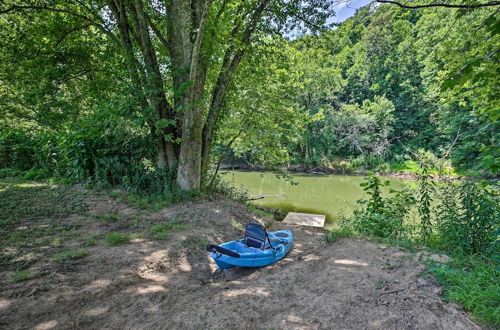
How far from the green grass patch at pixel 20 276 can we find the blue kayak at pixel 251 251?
213cm

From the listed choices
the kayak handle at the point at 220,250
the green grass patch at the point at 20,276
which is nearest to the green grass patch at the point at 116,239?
the green grass patch at the point at 20,276

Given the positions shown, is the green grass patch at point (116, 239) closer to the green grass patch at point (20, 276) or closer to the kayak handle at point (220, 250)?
the green grass patch at point (20, 276)

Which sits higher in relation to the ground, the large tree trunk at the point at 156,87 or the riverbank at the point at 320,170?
the large tree trunk at the point at 156,87

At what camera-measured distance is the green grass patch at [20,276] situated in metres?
2.63

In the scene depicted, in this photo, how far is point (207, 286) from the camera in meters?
3.20

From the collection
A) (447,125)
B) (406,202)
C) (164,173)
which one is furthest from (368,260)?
(447,125)

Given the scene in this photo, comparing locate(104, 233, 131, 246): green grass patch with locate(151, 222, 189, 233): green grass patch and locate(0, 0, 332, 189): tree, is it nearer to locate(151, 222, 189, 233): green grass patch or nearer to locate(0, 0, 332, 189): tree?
locate(151, 222, 189, 233): green grass patch

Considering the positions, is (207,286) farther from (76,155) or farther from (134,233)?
(76,155)

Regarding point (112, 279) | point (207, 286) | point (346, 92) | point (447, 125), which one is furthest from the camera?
point (346, 92)

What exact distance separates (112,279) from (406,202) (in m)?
5.14

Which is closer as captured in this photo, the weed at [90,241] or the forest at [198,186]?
the forest at [198,186]

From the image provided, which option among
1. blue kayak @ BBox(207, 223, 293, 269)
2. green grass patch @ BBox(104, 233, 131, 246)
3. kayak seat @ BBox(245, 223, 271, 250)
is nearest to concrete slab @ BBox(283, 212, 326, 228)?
blue kayak @ BBox(207, 223, 293, 269)

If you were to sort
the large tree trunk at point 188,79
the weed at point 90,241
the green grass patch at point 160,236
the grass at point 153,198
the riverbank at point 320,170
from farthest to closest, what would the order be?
1. the riverbank at point 320,170
2. the large tree trunk at point 188,79
3. the grass at point 153,198
4. the green grass patch at point 160,236
5. the weed at point 90,241

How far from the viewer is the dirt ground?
2143 mm
